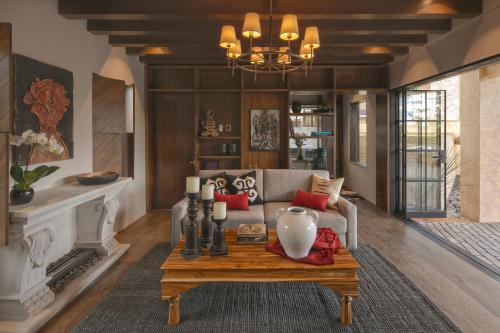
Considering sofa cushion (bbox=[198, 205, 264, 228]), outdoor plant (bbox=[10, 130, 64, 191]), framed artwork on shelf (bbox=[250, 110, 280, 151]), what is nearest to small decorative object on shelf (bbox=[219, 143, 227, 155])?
framed artwork on shelf (bbox=[250, 110, 280, 151])

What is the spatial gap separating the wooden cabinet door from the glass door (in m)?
3.40

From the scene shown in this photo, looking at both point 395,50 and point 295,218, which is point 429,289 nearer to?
point 295,218

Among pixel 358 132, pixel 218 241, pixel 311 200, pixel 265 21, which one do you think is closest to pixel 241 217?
pixel 311 200

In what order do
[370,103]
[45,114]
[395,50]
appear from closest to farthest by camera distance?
[45,114] → [395,50] → [370,103]

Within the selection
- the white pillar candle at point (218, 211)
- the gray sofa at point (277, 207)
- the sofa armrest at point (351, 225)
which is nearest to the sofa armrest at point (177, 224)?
the gray sofa at point (277, 207)

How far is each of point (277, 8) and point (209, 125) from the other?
9.30 feet

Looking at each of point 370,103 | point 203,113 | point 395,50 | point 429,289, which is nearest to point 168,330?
point 429,289

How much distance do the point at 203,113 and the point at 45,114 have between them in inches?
123

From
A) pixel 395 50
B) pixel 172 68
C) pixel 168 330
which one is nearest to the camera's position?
pixel 168 330

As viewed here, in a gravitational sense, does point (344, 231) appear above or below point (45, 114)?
below

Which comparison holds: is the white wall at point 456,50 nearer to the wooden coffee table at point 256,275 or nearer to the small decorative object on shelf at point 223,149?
the wooden coffee table at point 256,275

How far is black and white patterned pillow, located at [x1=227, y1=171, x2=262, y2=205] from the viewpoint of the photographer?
4.19m

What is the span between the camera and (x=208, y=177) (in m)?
4.38

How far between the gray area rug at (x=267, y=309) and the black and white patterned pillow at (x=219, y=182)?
1.32 metres
